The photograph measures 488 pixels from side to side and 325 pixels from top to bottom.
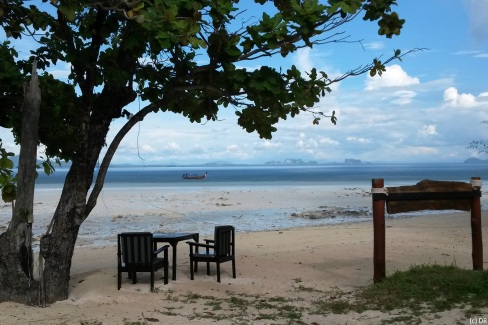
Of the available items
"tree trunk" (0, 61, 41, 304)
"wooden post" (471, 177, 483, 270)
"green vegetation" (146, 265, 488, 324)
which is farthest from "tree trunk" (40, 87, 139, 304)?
"wooden post" (471, 177, 483, 270)

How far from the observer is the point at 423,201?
A: 8.27 metres

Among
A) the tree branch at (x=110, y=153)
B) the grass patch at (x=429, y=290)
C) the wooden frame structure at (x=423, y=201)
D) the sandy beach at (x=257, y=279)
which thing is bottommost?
the sandy beach at (x=257, y=279)

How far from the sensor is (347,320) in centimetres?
639

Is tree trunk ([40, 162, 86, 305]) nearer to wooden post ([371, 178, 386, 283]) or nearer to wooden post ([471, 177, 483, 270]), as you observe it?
wooden post ([371, 178, 386, 283])

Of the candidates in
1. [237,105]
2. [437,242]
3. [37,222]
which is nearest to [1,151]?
[237,105]

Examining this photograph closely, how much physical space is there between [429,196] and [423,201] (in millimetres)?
115

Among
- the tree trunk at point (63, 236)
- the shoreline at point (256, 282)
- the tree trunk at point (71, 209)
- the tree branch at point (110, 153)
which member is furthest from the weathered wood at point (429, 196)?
the tree trunk at point (63, 236)

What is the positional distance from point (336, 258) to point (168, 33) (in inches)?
253

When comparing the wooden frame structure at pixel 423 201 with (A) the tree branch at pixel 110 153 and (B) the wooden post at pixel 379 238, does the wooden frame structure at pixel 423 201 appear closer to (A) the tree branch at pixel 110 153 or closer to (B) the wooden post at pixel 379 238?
(B) the wooden post at pixel 379 238

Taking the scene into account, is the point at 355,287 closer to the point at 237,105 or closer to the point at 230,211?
the point at 237,105

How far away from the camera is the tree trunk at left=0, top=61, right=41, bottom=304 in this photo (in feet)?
24.1

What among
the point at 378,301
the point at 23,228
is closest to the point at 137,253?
the point at 23,228

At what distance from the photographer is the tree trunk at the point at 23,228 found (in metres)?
7.35

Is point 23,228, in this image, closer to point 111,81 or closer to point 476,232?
point 111,81
